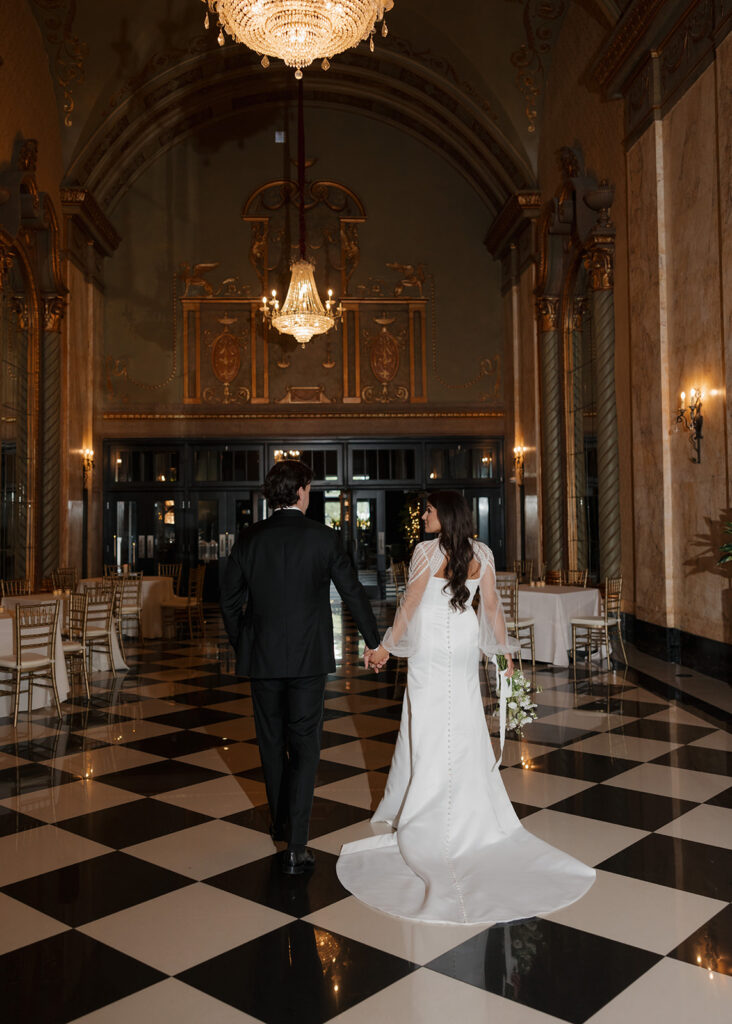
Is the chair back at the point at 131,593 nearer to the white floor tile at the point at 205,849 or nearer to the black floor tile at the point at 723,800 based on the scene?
the white floor tile at the point at 205,849

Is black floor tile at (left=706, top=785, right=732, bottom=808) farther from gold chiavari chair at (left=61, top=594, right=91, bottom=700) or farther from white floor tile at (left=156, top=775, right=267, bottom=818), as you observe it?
gold chiavari chair at (left=61, top=594, right=91, bottom=700)

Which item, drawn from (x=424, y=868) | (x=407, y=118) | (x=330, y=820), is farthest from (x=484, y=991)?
(x=407, y=118)

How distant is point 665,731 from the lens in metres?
5.64

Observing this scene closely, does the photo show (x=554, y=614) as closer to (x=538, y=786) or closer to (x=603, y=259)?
(x=538, y=786)

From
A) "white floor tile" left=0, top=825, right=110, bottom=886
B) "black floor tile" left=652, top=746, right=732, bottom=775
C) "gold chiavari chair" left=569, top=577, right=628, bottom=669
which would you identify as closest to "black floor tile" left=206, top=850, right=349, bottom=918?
"white floor tile" left=0, top=825, right=110, bottom=886

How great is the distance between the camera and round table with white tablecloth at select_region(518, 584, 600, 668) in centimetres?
857

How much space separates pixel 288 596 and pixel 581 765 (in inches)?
96.0

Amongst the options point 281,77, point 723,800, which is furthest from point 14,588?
point 281,77

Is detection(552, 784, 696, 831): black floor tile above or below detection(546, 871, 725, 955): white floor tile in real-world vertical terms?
below

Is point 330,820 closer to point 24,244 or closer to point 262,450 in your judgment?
point 24,244

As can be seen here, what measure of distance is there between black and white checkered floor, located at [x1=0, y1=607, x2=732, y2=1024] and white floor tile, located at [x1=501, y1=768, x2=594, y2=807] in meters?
0.02

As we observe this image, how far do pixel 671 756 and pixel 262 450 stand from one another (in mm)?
12623

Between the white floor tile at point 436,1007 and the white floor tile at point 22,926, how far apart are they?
1.15m

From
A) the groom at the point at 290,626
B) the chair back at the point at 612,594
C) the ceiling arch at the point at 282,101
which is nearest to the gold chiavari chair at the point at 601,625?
the chair back at the point at 612,594
